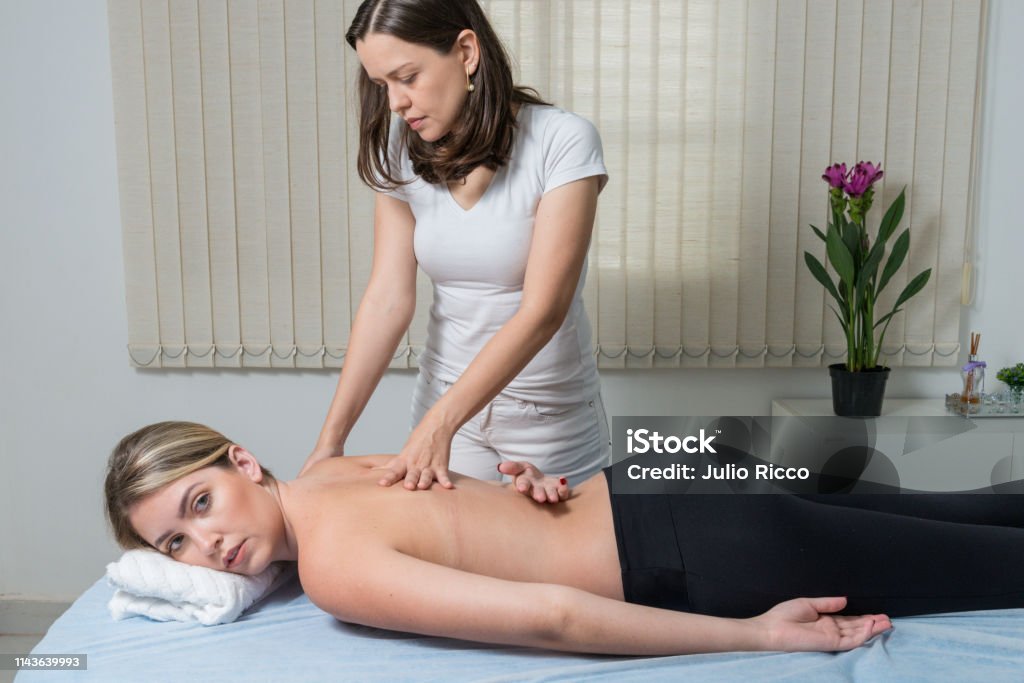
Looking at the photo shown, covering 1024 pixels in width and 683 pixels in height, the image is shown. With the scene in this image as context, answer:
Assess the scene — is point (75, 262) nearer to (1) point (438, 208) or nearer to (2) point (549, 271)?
(1) point (438, 208)

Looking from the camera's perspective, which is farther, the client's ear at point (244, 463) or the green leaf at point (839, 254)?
the green leaf at point (839, 254)

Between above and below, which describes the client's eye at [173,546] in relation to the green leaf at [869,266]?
below

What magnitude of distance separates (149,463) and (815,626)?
102 centimetres

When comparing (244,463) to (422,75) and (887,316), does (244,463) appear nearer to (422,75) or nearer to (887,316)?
(422,75)

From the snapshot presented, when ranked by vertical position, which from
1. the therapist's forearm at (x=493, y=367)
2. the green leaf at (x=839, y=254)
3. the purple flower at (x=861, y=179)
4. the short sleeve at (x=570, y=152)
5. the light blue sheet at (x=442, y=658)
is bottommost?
the light blue sheet at (x=442, y=658)

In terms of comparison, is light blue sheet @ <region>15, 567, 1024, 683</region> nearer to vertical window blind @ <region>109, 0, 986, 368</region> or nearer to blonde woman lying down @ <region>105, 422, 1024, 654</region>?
blonde woman lying down @ <region>105, 422, 1024, 654</region>

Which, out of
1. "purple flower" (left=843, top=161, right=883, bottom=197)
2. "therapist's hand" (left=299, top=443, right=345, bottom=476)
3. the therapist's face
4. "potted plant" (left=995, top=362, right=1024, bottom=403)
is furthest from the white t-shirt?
"potted plant" (left=995, top=362, right=1024, bottom=403)

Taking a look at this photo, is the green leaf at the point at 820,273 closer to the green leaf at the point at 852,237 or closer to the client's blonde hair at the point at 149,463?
the green leaf at the point at 852,237

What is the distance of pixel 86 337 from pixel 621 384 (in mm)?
1605

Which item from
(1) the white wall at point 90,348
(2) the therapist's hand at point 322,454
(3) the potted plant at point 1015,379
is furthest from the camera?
(1) the white wall at point 90,348

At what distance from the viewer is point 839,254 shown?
7.66 ft

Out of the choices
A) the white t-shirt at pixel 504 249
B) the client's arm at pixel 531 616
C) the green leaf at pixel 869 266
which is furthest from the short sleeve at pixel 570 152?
the green leaf at pixel 869 266

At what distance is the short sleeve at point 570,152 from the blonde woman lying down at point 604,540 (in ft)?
1.61

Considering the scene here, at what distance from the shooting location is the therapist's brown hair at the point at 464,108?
1.43m
